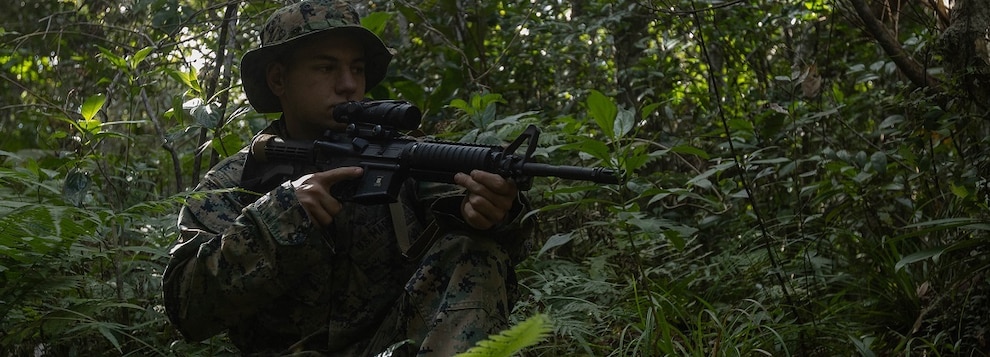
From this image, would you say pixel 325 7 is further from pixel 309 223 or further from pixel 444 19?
pixel 444 19

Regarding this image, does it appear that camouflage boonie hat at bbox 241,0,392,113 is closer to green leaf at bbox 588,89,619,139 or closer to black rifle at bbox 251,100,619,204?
black rifle at bbox 251,100,619,204

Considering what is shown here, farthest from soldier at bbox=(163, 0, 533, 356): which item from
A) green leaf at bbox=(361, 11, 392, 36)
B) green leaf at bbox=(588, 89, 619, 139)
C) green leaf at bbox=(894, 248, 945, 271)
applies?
green leaf at bbox=(894, 248, 945, 271)

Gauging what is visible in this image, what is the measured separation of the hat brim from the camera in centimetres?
327

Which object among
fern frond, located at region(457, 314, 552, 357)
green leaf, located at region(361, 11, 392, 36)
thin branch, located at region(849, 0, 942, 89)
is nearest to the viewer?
fern frond, located at region(457, 314, 552, 357)

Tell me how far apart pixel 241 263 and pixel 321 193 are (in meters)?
0.30

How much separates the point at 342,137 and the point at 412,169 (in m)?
0.33

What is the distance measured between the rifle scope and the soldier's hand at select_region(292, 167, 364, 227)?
20 centimetres

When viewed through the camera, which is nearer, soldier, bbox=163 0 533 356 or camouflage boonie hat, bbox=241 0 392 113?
soldier, bbox=163 0 533 356

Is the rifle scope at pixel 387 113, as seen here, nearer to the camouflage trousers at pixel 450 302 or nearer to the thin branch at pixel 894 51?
the camouflage trousers at pixel 450 302

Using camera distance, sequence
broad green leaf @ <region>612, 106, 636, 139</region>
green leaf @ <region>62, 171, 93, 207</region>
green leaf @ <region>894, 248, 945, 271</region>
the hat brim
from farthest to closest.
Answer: green leaf @ <region>62, 171, 93, 207</region>
the hat brim
broad green leaf @ <region>612, 106, 636, 139</region>
green leaf @ <region>894, 248, 945, 271</region>

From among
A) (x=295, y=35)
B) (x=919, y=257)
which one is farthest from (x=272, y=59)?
(x=919, y=257)

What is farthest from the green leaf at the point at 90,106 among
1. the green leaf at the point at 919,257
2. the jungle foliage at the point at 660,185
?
the green leaf at the point at 919,257

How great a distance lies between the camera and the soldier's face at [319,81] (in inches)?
125

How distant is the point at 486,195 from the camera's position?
263 cm
